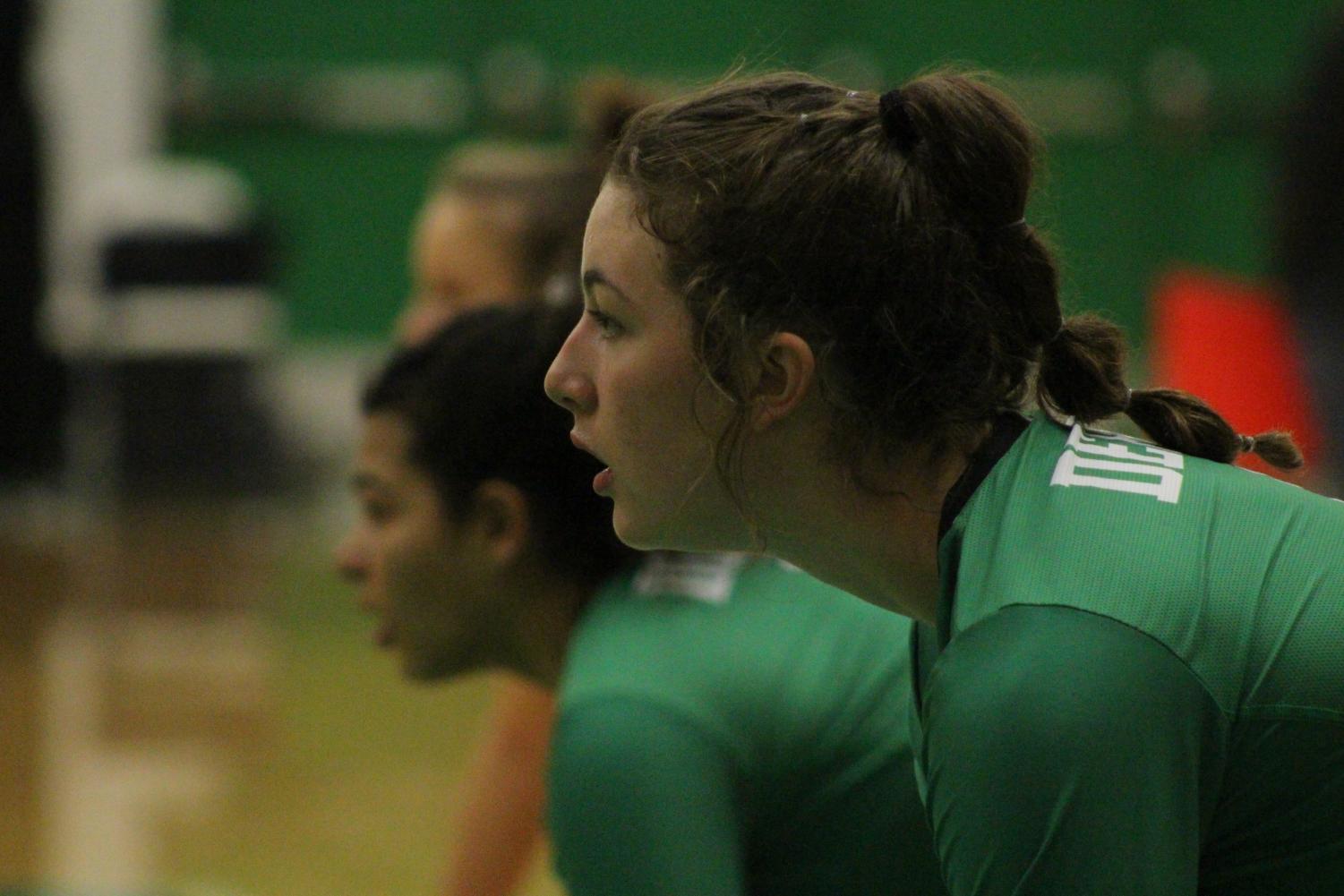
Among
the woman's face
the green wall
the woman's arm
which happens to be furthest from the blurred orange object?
the green wall

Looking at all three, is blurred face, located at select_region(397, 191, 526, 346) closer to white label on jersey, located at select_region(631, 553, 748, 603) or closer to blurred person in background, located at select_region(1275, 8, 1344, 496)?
white label on jersey, located at select_region(631, 553, 748, 603)

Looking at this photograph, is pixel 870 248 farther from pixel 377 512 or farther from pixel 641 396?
pixel 377 512

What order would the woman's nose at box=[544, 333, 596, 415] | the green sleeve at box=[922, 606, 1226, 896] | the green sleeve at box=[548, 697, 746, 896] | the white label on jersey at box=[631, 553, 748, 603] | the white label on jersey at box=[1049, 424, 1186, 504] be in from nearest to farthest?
the green sleeve at box=[922, 606, 1226, 896] < the white label on jersey at box=[1049, 424, 1186, 504] < the woman's nose at box=[544, 333, 596, 415] < the green sleeve at box=[548, 697, 746, 896] < the white label on jersey at box=[631, 553, 748, 603]

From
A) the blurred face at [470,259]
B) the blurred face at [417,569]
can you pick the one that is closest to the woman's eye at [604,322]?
the blurred face at [417,569]

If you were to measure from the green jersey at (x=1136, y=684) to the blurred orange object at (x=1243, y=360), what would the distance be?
233 cm

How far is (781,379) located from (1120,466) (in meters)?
0.20

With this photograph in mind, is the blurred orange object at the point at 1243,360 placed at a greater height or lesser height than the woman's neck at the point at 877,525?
lesser

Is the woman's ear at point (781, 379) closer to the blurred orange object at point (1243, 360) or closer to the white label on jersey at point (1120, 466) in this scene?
the white label on jersey at point (1120, 466)

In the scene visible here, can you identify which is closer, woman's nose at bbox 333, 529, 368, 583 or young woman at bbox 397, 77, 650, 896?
woman's nose at bbox 333, 529, 368, 583

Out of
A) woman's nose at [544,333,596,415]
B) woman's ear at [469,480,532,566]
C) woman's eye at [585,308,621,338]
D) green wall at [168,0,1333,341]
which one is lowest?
green wall at [168,0,1333,341]

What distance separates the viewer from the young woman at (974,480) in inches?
38.9

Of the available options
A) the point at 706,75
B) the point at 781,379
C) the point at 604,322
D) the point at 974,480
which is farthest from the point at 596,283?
the point at 706,75

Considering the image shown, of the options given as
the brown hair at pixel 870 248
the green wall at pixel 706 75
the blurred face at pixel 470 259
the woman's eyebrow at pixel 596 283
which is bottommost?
the green wall at pixel 706 75

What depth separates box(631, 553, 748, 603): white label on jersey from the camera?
1651 millimetres
